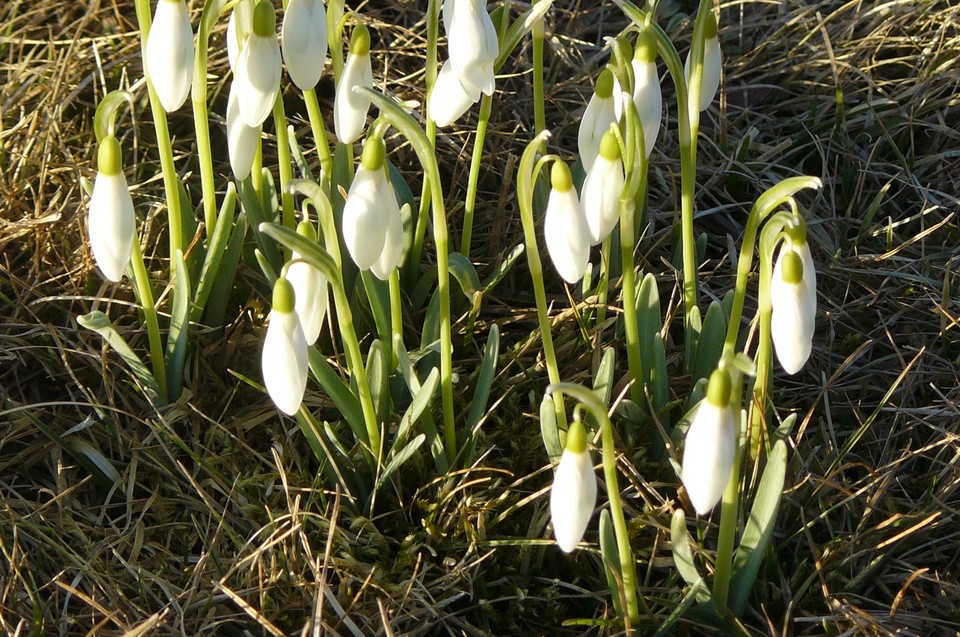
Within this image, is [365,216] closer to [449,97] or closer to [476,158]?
[449,97]

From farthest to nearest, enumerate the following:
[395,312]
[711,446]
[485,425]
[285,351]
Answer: [485,425], [395,312], [285,351], [711,446]

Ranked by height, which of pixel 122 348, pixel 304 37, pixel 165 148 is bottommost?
pixel 122 348

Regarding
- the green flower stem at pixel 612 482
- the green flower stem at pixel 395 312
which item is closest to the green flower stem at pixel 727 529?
the green flower stem at pixel 612 482

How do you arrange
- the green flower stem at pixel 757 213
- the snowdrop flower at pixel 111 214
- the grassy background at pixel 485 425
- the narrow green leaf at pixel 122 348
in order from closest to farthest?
the green flower stem at pixel 757 213 → the snowdrop flower at pixel 111 214 → the grassy background at pixel 485 425 → the narrow green leaf at pixel 122 348

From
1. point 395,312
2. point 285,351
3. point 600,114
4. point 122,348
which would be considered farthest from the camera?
point 122,348

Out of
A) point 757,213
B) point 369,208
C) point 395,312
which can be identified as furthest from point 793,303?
point 395,312

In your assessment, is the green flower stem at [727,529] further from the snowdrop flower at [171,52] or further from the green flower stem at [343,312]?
the snowdrop flower at [171,52]
